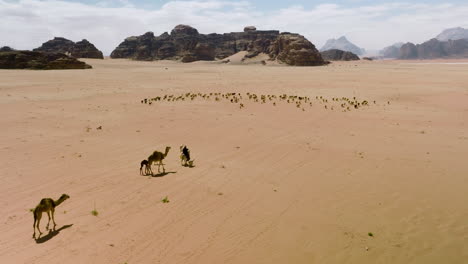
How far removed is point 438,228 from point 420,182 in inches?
110

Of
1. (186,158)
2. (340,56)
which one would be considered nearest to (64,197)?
(186,158)

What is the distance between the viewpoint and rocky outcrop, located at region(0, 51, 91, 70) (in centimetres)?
6275

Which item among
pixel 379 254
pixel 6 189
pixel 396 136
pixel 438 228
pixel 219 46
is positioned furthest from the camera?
pixel 219 46

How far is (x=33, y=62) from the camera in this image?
64.0 metres

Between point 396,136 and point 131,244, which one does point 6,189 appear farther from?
point 396,136

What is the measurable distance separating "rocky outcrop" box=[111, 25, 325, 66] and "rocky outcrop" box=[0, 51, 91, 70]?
2207 inches

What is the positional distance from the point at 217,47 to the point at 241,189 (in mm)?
166369

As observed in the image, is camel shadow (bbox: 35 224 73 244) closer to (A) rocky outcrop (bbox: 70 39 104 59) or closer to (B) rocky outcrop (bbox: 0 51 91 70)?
(B) rocky outcrop (bbox: 0 51 91 70)

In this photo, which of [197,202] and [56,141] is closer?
[197,202]

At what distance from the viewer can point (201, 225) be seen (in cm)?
771

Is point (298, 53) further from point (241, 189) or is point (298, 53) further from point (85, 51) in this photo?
point (241, 189)

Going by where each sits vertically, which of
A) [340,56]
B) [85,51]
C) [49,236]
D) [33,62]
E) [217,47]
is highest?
[217,47]

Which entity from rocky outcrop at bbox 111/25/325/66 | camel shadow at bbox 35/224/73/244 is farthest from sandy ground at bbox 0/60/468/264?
rocky outcrop at bbox 111/25/325/66

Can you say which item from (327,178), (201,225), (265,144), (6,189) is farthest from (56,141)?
(327,178)
